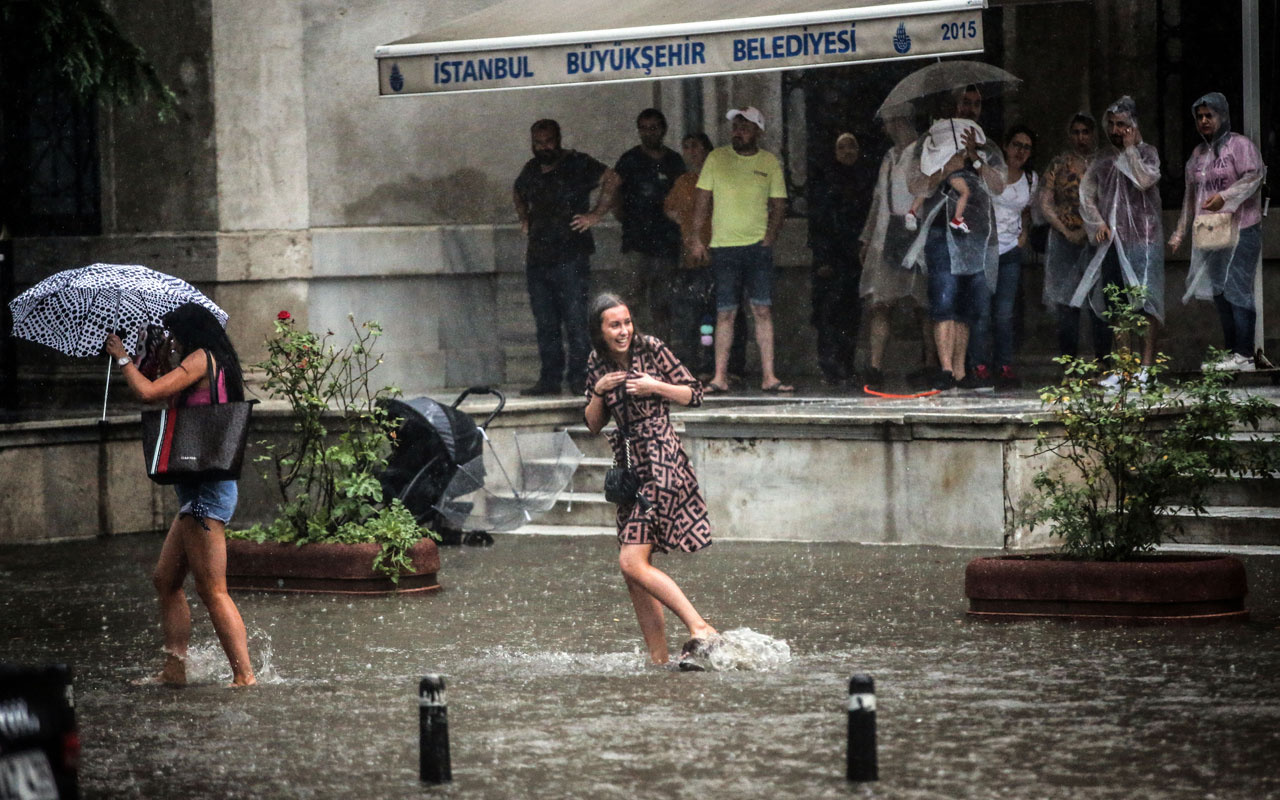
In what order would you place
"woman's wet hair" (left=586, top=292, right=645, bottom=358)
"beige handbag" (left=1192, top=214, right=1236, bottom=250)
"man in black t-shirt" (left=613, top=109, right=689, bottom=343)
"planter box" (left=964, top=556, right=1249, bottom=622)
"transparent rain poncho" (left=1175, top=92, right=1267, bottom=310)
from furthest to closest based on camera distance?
1. "man in black t-shirt" (left=613, top=109, right=689, bottom=343)
2. "beige handbag" (left=1192, top=214, right=1236, bottom=250)
3. "transparent rain poncho" (left=1175, top=92, right=1267, bottom=310)
4. "planter box" (left=964, top=556, right=1249, bottom=622)
5. "woman's wet hair" (left=586, top=292, right=645, bottom=358)

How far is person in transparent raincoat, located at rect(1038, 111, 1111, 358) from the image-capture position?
49.4 ft

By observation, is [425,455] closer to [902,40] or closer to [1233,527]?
[902,40]

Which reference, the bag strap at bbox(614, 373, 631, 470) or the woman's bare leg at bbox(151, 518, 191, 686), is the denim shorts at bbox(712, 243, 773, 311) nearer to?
the bag strap at bbox(614, 373, 631, 470)

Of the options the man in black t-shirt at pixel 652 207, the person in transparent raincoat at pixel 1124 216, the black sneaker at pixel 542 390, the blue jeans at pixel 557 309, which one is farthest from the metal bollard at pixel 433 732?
the man in black t-shirt at pixel 652 207

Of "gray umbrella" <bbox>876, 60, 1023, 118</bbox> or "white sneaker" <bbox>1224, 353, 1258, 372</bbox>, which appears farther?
"gray umbrella" <bbox>876, 60, 1023, 118</bbox>

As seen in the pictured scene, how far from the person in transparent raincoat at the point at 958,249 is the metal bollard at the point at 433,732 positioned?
8916 millimetres

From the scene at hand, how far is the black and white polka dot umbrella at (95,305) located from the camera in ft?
29.9

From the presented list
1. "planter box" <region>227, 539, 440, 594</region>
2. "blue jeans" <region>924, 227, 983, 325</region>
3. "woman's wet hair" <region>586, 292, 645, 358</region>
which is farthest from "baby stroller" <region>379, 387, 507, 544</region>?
"woman's wet hair" <region>586, 292, 645, 358</region>

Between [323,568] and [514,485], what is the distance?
3.09 m

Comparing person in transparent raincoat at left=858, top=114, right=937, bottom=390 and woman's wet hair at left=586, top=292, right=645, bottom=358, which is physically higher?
person in transparent raincoat at left=858, top=114, right=937, bottom=390

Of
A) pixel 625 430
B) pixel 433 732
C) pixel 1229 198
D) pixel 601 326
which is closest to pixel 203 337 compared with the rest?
pixel 601 326

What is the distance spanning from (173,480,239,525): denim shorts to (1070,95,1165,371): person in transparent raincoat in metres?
7.54


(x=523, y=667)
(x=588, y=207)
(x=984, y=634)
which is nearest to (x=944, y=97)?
(x=588, y=207)

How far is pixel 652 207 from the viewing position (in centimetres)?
1697
